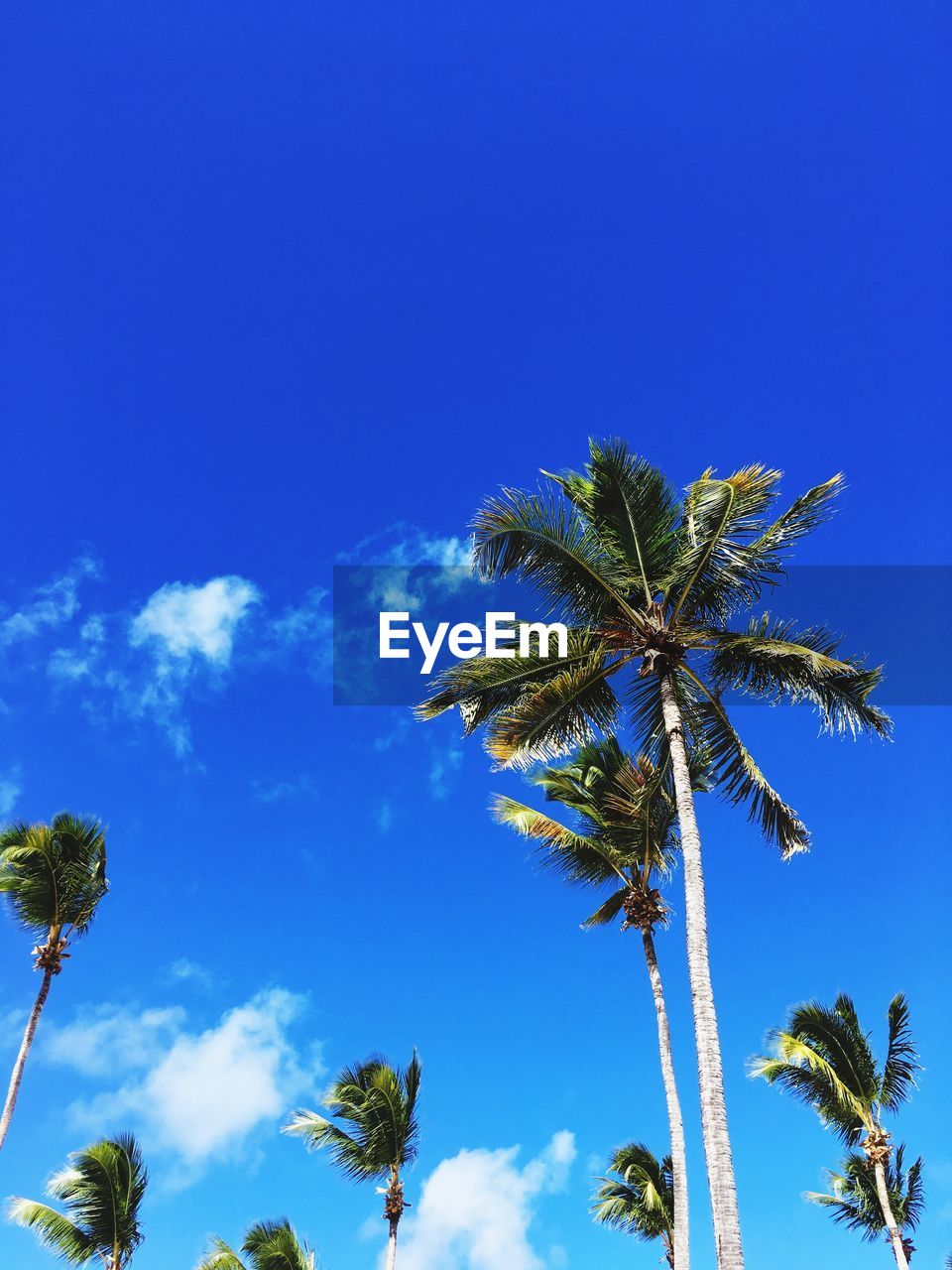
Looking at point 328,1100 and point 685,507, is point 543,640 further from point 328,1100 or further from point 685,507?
point 328,1100

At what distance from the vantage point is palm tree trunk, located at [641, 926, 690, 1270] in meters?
19.2

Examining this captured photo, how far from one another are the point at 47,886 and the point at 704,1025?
16568 millimetres

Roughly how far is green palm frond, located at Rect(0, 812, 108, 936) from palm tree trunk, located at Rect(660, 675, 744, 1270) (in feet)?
50.2

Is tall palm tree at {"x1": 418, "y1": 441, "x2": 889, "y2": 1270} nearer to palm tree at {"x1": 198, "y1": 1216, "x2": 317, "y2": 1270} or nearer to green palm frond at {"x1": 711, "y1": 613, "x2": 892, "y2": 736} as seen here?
green palm frond at {"x1": 711, "y1": 613, "x2": 892, "y2": 736}

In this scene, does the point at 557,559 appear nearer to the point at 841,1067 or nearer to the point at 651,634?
the point at 651,634

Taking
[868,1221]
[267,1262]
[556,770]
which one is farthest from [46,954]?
[868,1221]

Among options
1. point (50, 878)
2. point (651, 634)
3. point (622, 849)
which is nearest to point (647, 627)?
point (651, 634)

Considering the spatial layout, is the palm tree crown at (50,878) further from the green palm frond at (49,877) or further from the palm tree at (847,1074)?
the palm tree at (847,1074)

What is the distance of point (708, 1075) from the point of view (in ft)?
38.3

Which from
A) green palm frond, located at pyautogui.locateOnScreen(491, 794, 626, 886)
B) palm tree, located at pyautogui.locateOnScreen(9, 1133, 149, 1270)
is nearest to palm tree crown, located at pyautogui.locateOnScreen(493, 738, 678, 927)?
green palm frond, located at pyautogui.locateOnScreen(491, 794, 626, 886)

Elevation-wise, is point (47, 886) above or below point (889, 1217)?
above

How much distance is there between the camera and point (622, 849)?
2047 cm

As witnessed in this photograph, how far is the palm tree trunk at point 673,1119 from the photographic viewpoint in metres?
19.2

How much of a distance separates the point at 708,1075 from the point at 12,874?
56.9 ft
